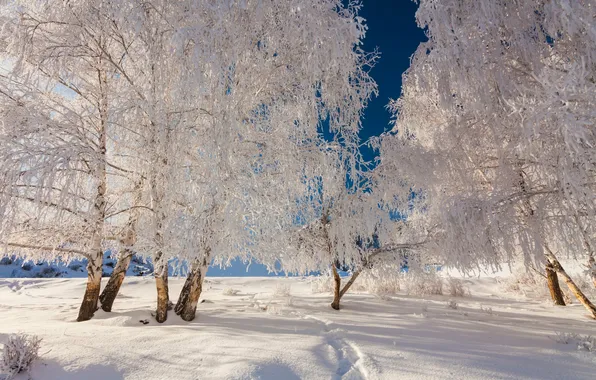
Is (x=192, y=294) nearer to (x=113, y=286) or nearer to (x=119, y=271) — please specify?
(x=119, y=271)

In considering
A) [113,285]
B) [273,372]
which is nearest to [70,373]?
[273,372]

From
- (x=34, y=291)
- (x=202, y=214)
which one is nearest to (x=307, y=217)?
(x=202, y=214)

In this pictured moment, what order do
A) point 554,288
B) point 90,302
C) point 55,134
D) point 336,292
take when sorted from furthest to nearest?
point 554,288
point 336,292
point 90,302
point 55,134

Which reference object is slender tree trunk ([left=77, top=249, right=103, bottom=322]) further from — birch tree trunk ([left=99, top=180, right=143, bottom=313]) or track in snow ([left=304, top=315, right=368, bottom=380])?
track in snow ([left=304, top=315, right=368, bottom=380])

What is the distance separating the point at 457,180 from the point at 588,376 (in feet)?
10.4

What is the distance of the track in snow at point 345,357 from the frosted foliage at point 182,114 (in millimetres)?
1326

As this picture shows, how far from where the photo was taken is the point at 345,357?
342 centimetres

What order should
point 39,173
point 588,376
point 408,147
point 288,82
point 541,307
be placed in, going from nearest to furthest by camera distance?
1. point 588,376
2. point 39,173
3. point 288,82
4. point 408,147
5. point 541,307

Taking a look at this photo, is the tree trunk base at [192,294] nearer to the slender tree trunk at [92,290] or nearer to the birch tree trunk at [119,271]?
the birch tree trunk at [119,271]

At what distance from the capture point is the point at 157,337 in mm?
3814

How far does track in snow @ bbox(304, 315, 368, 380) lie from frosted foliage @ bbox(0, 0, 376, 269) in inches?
52.2

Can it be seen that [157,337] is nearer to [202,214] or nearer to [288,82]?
[202,214]

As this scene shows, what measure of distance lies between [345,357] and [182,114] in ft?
12.1

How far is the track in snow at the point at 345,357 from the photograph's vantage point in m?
2.94
